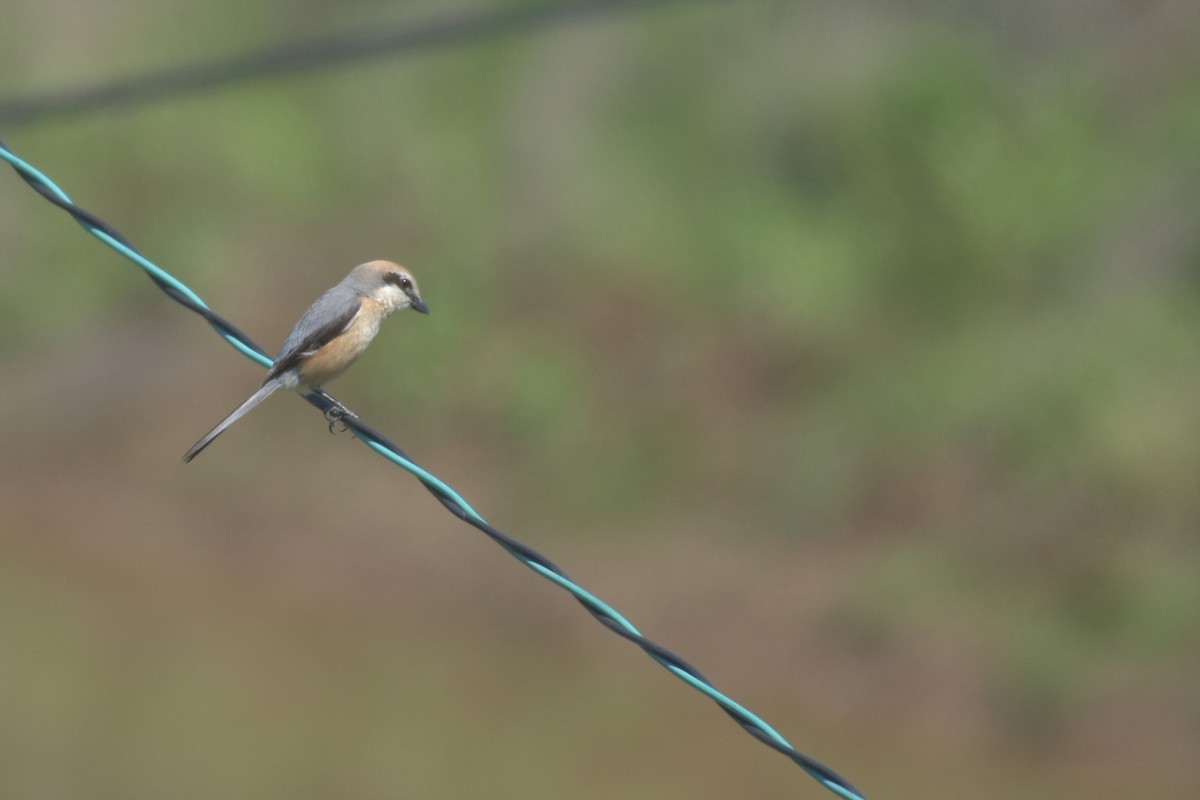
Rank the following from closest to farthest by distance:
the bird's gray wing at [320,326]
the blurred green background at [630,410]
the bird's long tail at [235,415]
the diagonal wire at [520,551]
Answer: the diagonal wire at [520,551], the bird's long tail at [235,415], the bird's gray wing at [320,326], the blurred green background at [630,410]

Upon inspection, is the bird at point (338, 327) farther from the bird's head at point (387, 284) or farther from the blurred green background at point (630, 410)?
the blurred green background at point (630, 410)

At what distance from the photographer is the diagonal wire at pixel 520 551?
3668mm

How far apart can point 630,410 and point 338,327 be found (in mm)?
9505

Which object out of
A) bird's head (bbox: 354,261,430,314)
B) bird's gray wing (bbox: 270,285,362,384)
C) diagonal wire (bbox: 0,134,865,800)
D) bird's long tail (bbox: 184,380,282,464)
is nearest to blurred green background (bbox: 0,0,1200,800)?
bird's head (bbox: 354,261,430,314)

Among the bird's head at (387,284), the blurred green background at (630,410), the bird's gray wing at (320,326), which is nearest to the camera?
the bird's gray wing at (320,326)

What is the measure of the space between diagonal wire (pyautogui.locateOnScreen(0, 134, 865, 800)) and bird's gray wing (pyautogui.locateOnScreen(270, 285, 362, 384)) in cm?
119

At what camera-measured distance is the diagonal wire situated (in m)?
3.67

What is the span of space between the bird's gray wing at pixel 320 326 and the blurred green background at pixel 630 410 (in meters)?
5.84

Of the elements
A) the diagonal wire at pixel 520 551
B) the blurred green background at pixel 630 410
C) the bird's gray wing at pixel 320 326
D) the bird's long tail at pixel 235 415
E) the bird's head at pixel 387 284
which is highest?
the blurred green background at pixel 630 410

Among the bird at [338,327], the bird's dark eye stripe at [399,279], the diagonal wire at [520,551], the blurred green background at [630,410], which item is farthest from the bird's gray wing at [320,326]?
the blurred green background at [630,410]

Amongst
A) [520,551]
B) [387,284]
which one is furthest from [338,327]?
[520,551]

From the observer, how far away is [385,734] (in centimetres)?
1172

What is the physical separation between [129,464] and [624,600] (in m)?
4.57

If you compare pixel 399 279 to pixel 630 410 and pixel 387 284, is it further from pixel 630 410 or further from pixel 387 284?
pixel 630 410
